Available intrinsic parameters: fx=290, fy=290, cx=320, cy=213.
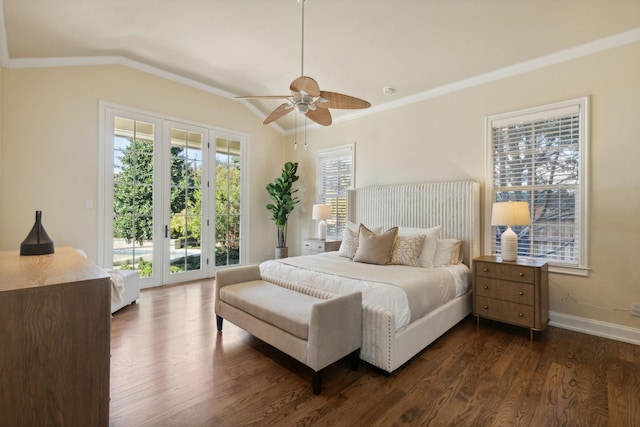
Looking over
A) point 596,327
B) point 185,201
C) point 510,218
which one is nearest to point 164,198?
point 185,201

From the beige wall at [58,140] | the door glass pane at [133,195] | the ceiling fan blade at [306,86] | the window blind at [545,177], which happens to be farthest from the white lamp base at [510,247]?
the beige wall at [58,140]

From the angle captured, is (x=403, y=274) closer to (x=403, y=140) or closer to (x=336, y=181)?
(x=403, y=140)

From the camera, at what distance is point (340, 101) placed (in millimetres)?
2666

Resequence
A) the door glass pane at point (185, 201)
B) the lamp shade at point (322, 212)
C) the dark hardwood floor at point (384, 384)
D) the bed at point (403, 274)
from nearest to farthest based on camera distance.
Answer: the dark hardwood floor at point (384, 384)
the bed at point (403, 274)
the door glass pane at point (185, 201)
the lamp shade at point (322, 212)

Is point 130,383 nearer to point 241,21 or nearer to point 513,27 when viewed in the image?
point 241,21

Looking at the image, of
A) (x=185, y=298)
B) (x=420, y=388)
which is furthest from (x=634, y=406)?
(x=185, y=298)

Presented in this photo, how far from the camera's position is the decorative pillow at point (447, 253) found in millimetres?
3312

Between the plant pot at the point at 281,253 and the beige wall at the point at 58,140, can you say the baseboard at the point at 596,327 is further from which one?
the beige wall at the point at 58,140

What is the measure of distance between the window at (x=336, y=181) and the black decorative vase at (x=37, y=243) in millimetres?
3864

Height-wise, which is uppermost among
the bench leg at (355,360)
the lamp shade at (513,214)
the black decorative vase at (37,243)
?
the lamp shade at (513,214)

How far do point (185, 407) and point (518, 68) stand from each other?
4.49 meters

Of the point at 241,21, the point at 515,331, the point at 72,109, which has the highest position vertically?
the point at 241,21

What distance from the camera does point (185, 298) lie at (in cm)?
392

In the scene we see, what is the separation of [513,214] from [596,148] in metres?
1.05
